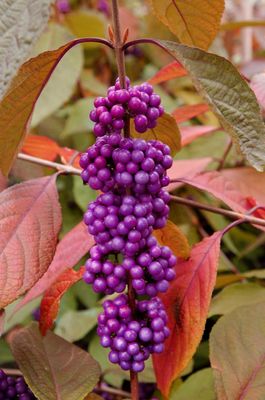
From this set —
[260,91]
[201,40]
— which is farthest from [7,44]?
[260,91]

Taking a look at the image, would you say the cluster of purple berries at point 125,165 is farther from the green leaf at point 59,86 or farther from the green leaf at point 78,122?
the green leaf at point 78,122

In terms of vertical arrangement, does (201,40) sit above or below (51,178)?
above

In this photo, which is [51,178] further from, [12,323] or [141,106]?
[12,323]

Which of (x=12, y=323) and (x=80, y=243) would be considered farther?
(x=12, y=323)

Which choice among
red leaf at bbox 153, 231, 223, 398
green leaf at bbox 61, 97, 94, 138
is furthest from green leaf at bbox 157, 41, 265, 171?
green leaf at bbox 61, 97, 94, 138

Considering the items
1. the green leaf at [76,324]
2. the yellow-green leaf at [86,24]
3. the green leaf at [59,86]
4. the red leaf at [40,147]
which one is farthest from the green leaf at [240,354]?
the yellow-green leaf at [86,24]

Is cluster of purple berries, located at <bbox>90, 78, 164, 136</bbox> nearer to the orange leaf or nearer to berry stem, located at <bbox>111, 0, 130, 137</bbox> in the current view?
berry stem, located at <bbox>111, 0, 130, 137</bbox>

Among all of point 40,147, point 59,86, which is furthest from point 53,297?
point 59,86
